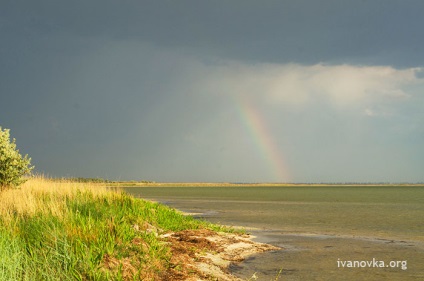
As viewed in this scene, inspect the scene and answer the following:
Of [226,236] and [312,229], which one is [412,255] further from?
[312,229]

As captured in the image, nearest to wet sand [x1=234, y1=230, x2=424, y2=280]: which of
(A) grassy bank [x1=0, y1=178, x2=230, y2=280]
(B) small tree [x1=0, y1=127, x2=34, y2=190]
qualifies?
(A) grassy bank [x1=0, y1=178, x2=230, y2=280]

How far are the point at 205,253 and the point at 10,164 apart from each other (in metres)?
18.0

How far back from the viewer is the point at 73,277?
927 cm

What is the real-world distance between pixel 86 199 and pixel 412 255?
46.4ft

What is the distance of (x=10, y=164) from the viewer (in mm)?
26922

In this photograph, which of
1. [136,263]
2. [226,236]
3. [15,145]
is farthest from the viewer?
[15,145]

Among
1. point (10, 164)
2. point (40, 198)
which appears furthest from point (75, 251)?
point (10, 164)

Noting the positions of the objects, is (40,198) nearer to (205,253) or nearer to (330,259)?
(205,253)

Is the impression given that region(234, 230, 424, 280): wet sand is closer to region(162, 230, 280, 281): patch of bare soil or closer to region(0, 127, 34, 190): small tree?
region(162, 230, 280, 281): patch of bare soil

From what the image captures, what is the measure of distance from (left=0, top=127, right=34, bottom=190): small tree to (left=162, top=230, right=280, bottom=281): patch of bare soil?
1491cm

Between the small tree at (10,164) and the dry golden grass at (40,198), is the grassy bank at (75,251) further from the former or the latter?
the small tree at (10,164)

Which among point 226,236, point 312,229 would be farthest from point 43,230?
point 312,229

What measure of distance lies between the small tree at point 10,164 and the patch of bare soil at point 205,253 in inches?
587

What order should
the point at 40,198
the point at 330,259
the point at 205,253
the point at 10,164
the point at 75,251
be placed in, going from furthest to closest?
the point at 10,164
the point at 40,198
the point at 330,259
the point at 205,253
the point at 75,251
